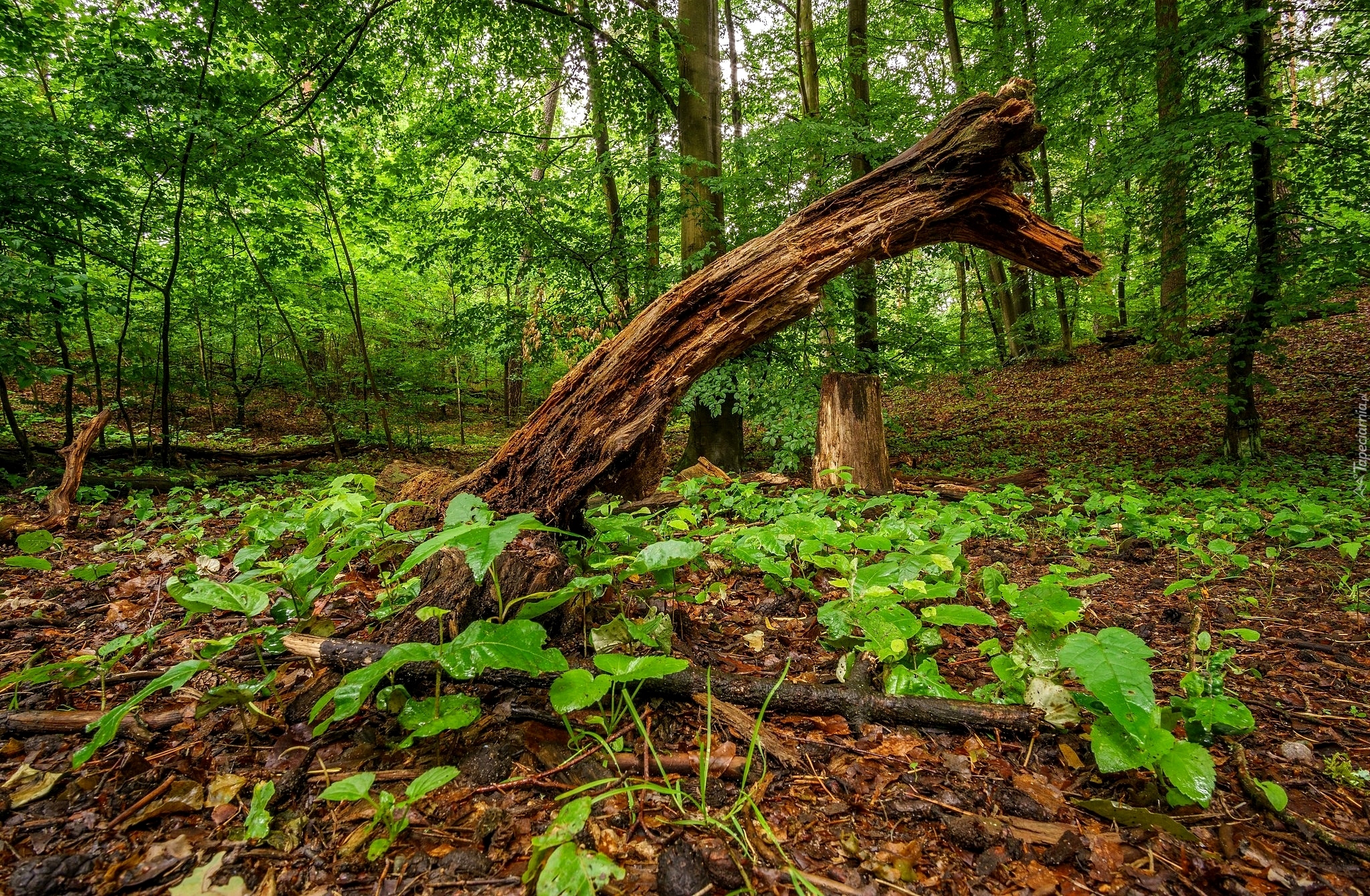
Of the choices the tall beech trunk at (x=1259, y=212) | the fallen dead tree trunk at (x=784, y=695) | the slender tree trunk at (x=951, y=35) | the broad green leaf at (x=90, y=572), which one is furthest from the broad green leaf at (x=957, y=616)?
the slender tree trunk at (x=951, y=35)

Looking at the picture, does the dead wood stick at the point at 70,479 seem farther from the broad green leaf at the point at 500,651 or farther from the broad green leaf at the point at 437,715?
the broad green leaf at the point at 500,651

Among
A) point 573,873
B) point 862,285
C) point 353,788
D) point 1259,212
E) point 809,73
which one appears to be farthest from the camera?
point 809,73

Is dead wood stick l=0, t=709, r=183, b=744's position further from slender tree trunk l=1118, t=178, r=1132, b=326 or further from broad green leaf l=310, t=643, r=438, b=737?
slender tree trunk l=1118, t=178, r=1132, b=326

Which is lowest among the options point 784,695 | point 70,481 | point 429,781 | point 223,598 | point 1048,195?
point 784,695

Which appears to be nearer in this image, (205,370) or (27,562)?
(27,562)

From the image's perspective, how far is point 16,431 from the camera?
194 inches

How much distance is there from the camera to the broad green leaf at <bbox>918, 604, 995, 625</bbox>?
1.58m

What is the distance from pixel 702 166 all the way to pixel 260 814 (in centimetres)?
605

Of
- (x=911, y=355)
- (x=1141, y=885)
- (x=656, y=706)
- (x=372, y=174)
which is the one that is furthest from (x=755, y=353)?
(x=372, y=174)

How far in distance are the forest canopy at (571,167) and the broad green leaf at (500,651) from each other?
3.30 m

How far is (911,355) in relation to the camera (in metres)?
6.32

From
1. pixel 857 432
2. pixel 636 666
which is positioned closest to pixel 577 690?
pixel 636 666

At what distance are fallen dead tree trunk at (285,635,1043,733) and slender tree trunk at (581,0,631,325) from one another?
4.63 meters

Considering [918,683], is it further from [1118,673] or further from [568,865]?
[568,865]
